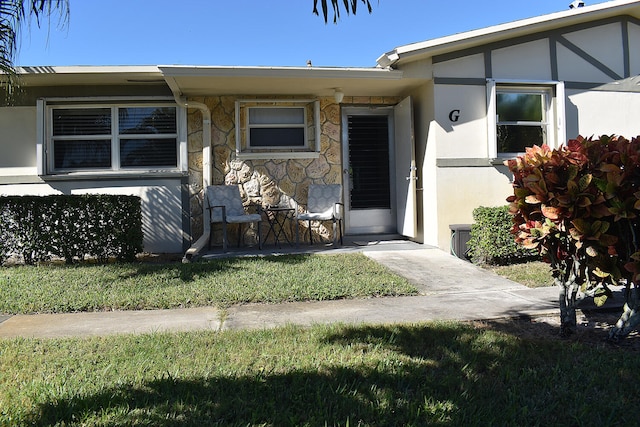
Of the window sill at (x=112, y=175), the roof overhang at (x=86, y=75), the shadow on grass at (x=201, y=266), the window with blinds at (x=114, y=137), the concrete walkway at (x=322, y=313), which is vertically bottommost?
the concrete walkway at (x=322, y=313)

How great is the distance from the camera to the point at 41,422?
2.11 metres

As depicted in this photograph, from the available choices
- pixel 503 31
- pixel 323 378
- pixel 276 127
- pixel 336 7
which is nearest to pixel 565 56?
pixel 503 31

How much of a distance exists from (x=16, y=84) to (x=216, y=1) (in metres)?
5.09

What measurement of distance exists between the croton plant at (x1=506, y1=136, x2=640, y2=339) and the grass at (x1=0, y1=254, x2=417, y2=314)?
172 centimetres

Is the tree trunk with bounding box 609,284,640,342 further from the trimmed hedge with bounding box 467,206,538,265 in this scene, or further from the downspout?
the downspout

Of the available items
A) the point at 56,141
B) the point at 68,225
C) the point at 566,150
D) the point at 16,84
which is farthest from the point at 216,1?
the point at 56,141

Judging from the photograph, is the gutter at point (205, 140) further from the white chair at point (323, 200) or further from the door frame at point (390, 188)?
the door frame at point (390, 188)

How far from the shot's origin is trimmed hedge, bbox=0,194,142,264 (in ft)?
21.1

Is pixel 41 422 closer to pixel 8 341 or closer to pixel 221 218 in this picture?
pixel 8 341

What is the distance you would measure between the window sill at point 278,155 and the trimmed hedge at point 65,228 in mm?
2212

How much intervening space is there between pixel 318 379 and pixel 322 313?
1.50m

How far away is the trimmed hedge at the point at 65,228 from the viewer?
6445 millimetres

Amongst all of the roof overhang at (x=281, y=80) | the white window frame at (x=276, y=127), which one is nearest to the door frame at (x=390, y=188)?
the roof overhang at (x=281, y=80)

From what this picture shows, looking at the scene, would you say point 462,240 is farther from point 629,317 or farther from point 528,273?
point 629,317
